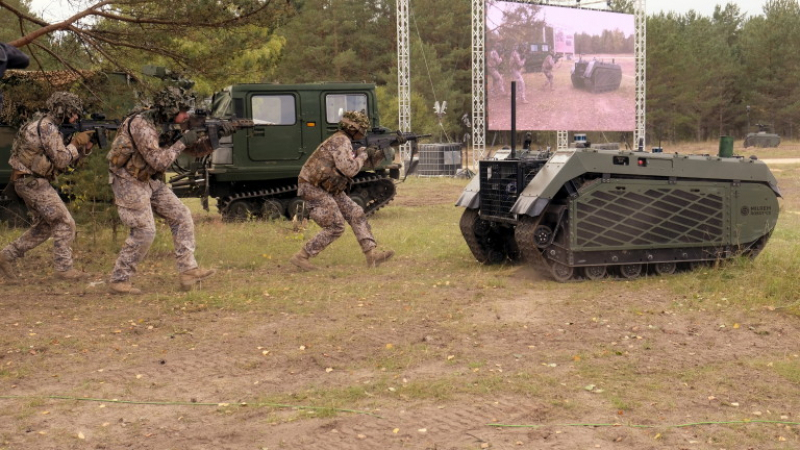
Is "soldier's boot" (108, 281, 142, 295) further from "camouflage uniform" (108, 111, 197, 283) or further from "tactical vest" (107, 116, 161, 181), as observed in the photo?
"tactical vest" (107, 116, 161, 181)

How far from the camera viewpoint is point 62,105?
29.0ft

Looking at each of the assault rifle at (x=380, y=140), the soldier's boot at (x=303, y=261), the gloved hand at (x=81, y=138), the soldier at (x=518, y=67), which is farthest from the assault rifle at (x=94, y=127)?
the soldier at (x=518, y=67)

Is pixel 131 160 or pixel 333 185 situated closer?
pixel 131 160

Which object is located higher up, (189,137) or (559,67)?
(559,67)

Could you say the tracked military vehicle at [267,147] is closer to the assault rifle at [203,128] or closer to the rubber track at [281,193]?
the rubber track at [281,193]

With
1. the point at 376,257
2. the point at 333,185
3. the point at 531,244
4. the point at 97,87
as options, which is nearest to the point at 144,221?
the point at 333,185

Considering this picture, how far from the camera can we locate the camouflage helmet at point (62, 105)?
29.0ft

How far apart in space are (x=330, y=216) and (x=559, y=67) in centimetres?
2257

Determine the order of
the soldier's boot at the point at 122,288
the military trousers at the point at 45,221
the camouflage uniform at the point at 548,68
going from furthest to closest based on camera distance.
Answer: the camouflage uniform at the point at 548,68 < the military trousers at the point at 45,221 < the soldier's boot at the point at 122,288

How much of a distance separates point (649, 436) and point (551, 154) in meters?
5.13

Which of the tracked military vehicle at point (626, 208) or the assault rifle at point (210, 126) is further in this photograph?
the assault rifle at point (210, 126)

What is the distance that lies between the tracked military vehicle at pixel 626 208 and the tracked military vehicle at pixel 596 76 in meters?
22.3

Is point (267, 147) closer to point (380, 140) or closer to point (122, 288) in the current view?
point (380, 140)

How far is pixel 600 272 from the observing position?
347 inches
